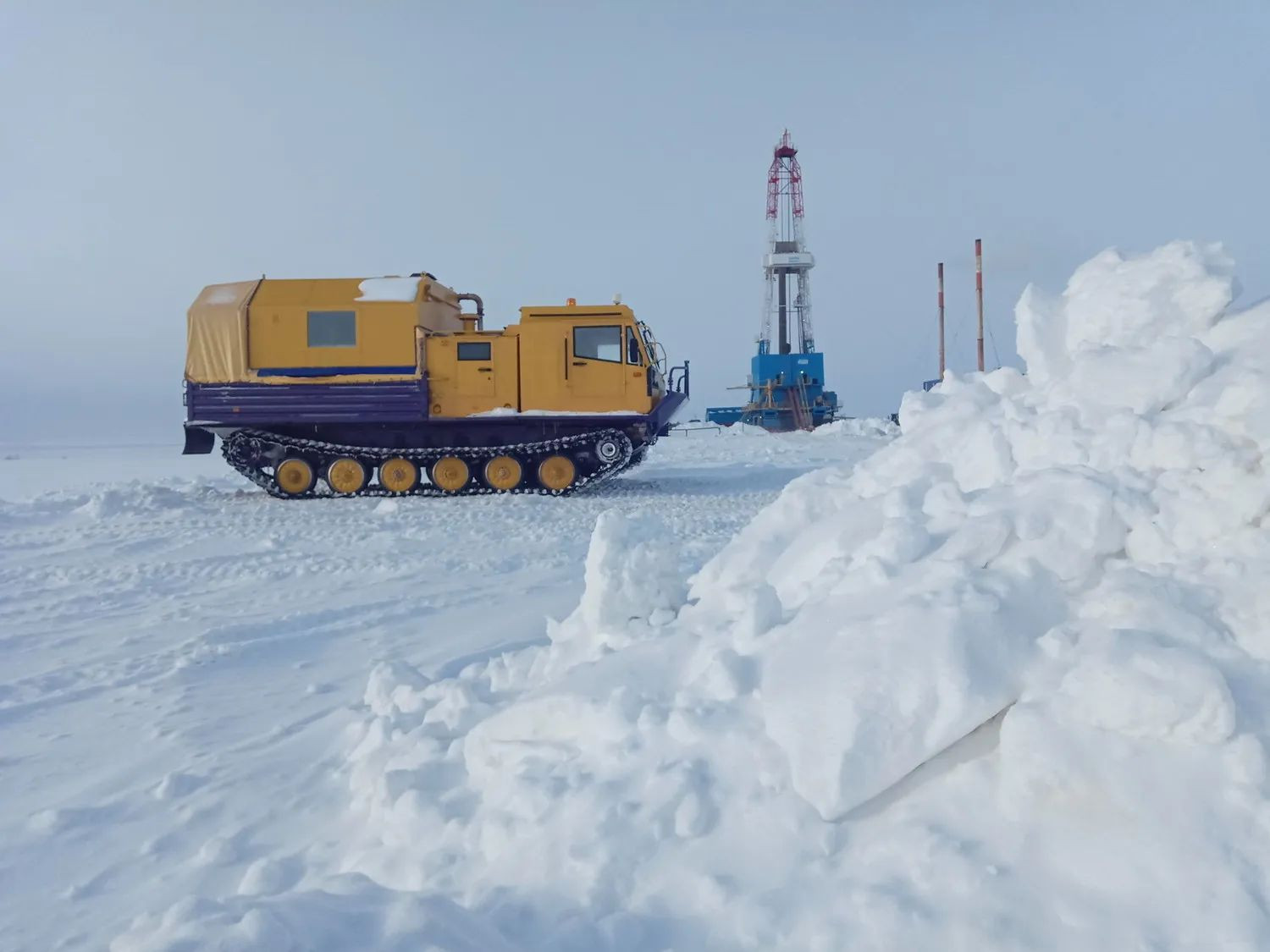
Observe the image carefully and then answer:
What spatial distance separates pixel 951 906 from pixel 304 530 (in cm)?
774

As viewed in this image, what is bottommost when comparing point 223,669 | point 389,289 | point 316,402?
point 223,669

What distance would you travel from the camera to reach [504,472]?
1190 cm

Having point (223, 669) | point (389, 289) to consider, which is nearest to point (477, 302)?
point (389, 289)

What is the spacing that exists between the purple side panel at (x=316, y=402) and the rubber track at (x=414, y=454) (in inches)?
12.3

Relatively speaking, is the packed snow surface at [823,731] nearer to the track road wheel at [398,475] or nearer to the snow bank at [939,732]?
the snow bank at [939,732]

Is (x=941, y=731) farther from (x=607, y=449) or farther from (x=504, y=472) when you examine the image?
(x=504, y=472)

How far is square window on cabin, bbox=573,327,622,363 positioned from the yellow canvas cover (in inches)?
173

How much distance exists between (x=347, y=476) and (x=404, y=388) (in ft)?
4.63

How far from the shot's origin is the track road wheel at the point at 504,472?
38.9 feet

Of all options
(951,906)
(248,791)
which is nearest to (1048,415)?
(951,906)

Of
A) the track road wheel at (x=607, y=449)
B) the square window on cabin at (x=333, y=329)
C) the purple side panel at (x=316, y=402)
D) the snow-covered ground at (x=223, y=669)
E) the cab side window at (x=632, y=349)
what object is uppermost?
the square window on cabin at (x=333, y=329)

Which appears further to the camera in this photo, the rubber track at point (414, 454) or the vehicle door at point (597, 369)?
the vehicle door at point (597, 369)

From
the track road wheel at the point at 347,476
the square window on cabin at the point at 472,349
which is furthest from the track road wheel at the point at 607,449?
the track road wheel at the point at 347,476

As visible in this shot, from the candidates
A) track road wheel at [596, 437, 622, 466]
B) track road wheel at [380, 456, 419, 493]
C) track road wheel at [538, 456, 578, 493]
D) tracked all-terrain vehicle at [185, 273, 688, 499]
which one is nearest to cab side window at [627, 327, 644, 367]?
tracked all-terrain vehicle at [185, 273, 688, 499]
